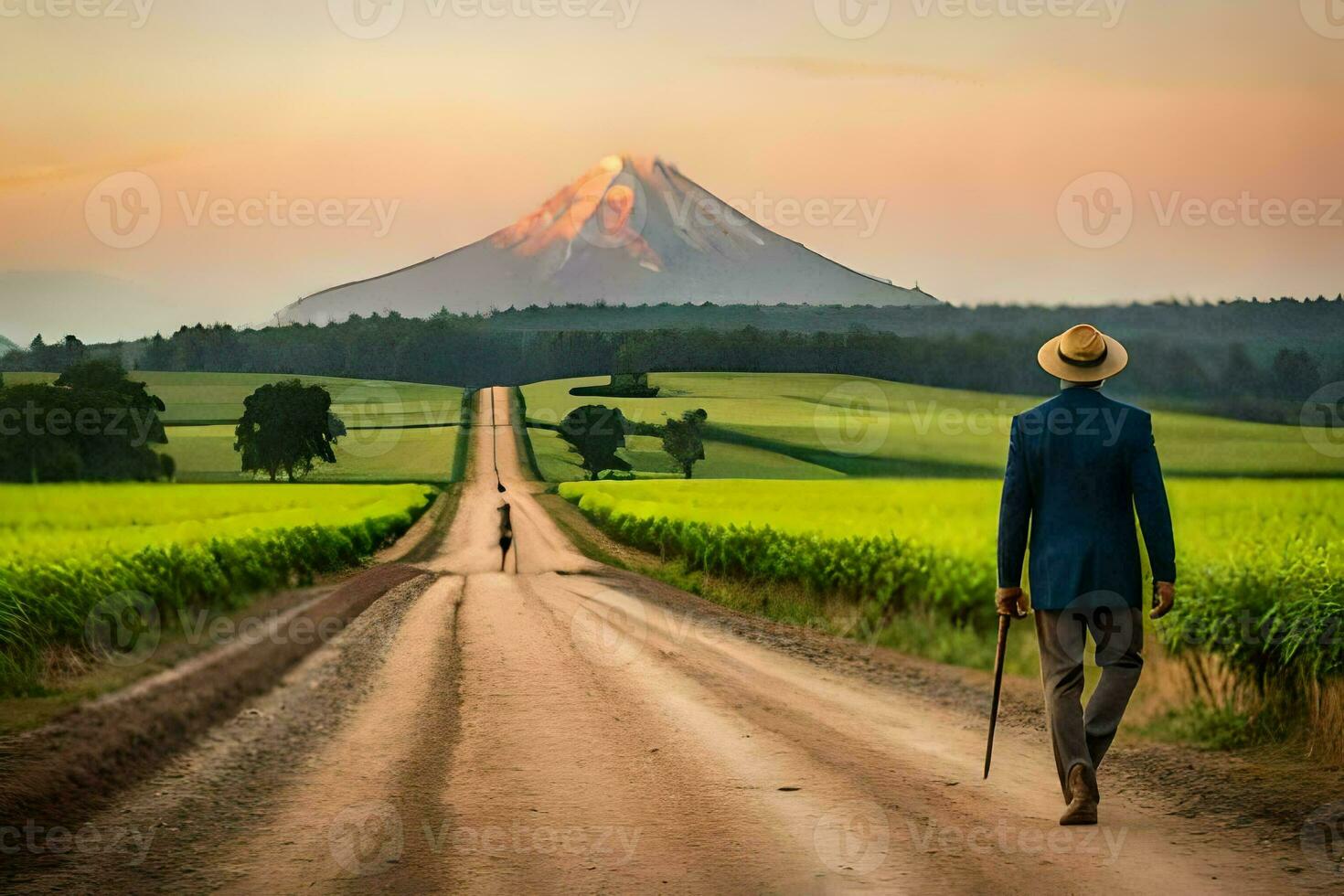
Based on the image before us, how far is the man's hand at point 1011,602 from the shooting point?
19.8 feet

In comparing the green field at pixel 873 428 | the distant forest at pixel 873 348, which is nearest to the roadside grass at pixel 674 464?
the green field at pixel 873 428

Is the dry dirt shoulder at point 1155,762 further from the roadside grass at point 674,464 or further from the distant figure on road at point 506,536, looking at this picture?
the roadside grass at point 674,464

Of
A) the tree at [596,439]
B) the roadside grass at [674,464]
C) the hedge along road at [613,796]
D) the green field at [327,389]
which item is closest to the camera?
the hedge along road at [613,796]

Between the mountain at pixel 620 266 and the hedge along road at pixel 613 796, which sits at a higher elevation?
the mountain at pixel 620 266

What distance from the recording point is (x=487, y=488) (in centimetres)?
1602

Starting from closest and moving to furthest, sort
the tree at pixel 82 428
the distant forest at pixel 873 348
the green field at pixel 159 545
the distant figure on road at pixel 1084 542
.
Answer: the distant figure on road at pixel 1084 542 < the green field at pixel 159 545 < the tree at pixel 82 428 < the distant forest at pixel 873 348

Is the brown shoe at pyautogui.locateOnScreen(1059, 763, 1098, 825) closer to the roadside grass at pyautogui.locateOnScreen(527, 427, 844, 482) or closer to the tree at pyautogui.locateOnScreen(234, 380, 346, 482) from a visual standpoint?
the tree at pyautogui.locateOnScreen(234, 380, 346, 482)

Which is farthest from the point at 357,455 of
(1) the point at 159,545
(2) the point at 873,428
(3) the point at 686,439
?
(2) the point at 873,428

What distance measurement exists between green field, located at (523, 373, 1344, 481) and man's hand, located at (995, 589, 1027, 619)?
34.9 ft

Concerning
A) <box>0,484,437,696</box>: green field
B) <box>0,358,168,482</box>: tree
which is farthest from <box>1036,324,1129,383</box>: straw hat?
<box>0,358,168,482</box>: tree

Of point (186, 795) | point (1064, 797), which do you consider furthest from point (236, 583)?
point (1064, 797)

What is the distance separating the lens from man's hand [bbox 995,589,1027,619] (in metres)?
6.02

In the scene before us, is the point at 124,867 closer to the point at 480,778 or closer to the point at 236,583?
the point at 480,778

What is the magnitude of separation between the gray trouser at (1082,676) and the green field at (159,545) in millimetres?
7957
